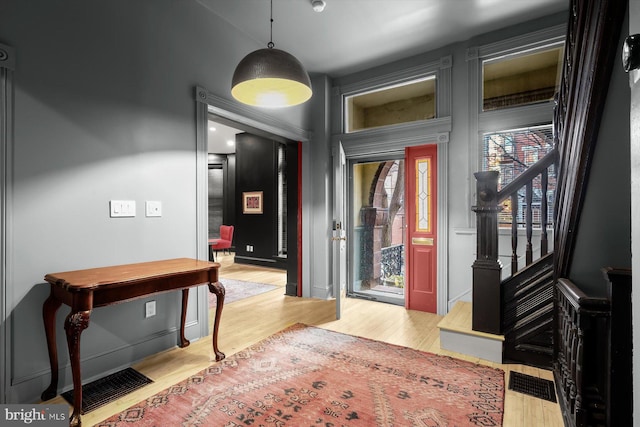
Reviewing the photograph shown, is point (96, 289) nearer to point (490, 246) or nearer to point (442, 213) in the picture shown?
point (490, 246)

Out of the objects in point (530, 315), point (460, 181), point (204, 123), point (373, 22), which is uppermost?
point (373, 22)

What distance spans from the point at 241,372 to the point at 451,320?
6.14 feet

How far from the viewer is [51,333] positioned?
204 cm

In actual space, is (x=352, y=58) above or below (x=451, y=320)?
above

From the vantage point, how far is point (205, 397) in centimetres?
206

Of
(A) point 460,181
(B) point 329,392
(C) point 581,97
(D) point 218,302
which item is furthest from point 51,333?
(A) point 460,181

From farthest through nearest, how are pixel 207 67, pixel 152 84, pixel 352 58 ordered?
1. pixel 352 58
2. pixel 207 67
3. pixel 152 84

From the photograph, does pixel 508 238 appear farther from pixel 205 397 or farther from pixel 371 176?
pixel 205 397

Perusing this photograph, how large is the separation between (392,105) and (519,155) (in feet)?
5.59

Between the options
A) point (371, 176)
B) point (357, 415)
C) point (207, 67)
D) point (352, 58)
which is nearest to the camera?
point (357, 415)

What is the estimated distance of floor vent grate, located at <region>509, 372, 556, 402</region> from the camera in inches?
83.4

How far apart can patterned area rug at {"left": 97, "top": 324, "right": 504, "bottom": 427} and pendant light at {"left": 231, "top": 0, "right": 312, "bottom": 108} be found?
2.07 metres

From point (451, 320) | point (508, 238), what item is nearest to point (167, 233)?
point (451, 320)

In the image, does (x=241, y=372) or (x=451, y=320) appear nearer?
(x=241, y=372)
